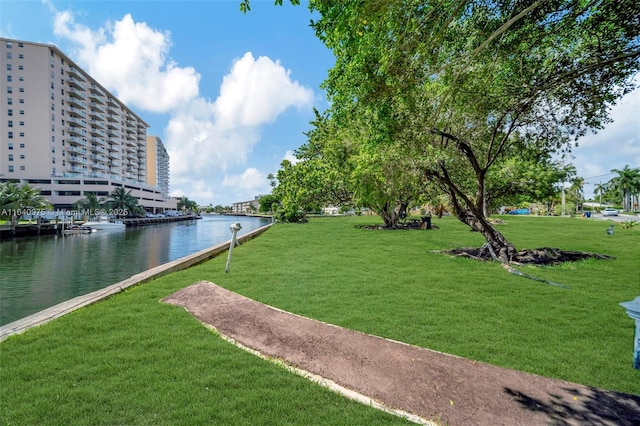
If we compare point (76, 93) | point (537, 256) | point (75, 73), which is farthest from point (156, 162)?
point (537, 256)

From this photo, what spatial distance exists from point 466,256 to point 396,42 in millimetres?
8880

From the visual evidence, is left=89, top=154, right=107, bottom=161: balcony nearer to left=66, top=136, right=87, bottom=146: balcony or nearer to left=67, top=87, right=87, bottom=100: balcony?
left=66, top=136, right=87, bottom=146: balcony

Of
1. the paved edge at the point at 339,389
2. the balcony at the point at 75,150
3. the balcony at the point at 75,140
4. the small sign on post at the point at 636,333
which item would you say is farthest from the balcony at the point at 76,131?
the small sign on post at the point at 636,333

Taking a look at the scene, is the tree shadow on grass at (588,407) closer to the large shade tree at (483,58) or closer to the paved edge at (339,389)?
the paved edge at (339,389)

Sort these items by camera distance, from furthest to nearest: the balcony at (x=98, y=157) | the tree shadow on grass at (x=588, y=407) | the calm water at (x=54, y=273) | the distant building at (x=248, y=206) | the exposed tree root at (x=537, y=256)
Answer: the distant building at (x=248, y=206) < the balcony at (x=98, y=157) < the exposed tree root at (x=537, y=256) < the calm water at (x=54, y=273) < the tree shadow on grass at (x=588, y=407)

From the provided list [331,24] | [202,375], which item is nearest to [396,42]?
[331,24]

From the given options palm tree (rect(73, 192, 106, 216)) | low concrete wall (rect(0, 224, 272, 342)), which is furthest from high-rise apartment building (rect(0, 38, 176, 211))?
low concrete wall (rect(0, 224, 272, 342))

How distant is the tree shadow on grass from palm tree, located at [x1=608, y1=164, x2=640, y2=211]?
3489 inches

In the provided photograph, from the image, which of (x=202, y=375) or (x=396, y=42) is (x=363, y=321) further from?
(x=396, y=42)

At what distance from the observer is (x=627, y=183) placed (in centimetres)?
6756

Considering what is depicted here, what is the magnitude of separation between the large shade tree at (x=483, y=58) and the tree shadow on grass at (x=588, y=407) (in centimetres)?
483

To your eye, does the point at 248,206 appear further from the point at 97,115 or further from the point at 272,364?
the point at 272,364

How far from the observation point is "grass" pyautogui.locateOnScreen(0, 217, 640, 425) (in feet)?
9.21

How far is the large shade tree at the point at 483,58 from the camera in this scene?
17.4ft
